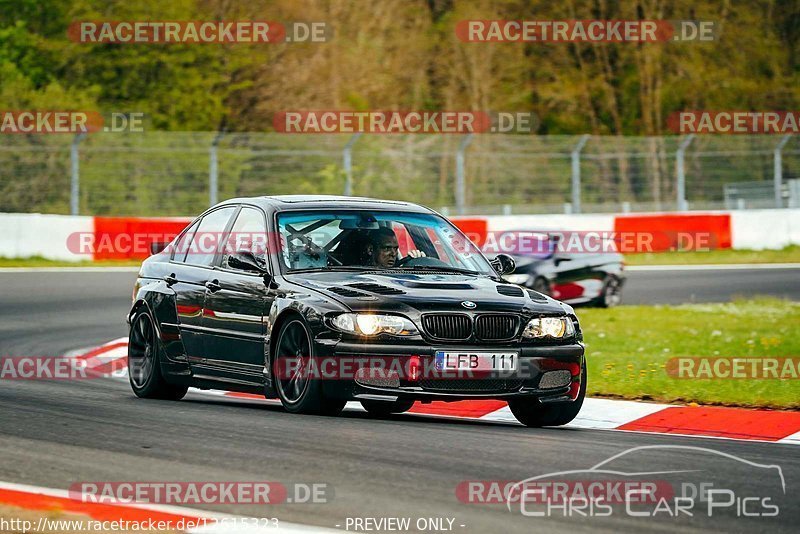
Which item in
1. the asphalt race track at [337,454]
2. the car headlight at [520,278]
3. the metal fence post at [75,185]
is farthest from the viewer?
the metal fence post at [75,185]

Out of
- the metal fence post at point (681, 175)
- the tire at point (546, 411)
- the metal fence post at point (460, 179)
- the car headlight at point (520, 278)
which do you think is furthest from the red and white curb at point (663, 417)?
the metal fence post at point (681, 175)

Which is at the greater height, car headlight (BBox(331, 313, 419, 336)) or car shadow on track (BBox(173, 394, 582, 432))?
car headlight (BBox(331, 313, 419, 336))

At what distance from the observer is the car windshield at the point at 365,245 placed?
32.7 feet

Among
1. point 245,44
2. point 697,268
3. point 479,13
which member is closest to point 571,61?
point 479,13

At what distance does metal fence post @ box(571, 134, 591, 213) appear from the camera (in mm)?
31422

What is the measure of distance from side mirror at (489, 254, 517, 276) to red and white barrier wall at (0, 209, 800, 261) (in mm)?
11879

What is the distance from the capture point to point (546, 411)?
9664 millimetres

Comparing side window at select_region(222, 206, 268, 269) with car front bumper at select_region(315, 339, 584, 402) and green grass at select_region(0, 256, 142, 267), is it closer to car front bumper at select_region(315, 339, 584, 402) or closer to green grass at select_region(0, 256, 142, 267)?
car front bumper at select_region(315, 339, 584, 402)

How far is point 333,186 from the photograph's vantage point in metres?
30.5

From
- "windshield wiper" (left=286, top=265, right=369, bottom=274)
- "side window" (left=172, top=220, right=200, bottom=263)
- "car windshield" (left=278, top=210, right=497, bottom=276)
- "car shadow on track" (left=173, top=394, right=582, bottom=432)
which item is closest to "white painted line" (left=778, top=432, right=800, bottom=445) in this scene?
"car shadow on track" (left=173, top=394, right=582, bottom=432)

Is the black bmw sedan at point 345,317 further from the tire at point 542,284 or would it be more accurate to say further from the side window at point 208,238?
the tire at point 542,284

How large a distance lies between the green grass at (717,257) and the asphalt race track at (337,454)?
2006cm

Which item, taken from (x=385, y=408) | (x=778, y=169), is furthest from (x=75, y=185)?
(x=385, y=408)

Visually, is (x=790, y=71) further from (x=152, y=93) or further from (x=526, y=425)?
(x=526, y=425)
